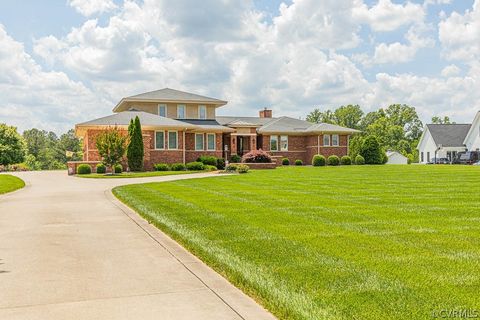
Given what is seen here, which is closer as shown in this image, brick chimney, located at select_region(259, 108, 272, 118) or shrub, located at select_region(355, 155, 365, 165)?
shrub, located at select_region(355, 155, 365, 165)

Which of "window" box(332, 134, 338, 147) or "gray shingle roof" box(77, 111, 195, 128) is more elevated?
"gray shingle roof" box(77, 111, 195, 128)

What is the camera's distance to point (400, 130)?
92438mm

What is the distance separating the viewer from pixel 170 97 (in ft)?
152

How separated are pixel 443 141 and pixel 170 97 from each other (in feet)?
123

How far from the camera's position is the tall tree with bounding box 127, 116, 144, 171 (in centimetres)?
3581

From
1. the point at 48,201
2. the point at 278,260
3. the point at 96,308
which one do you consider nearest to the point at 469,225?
the point at 278,260

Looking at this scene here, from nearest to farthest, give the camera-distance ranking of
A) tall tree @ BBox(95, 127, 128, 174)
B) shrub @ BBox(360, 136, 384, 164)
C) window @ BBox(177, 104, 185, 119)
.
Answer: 1. tall tree @ BBox(95, 127, 128, 174)
2. window @ BBox(177, 104, 185, 119)
3. shrub @ BBox(360, 136, 384, 164)

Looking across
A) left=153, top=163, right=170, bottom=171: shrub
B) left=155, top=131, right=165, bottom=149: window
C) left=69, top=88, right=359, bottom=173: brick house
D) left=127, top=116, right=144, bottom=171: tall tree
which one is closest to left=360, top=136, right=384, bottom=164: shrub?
left=69, top=88, right=359, bottom=173: brick house

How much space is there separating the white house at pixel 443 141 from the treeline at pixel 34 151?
2046 inches

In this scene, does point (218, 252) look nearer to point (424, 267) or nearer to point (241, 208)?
point (424, 267)

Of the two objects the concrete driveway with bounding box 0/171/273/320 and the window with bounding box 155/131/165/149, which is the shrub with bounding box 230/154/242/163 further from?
the concrete driveway with bounding box 0/171/273/320

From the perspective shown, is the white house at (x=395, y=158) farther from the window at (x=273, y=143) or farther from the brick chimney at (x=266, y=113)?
the window at (x=273, y=143)

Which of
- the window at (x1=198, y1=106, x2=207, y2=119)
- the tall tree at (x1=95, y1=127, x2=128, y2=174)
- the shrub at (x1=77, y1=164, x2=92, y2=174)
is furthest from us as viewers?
the window at (x1=198, y1=106, x2=207, y2=119)

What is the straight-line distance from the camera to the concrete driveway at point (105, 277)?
4785mm
